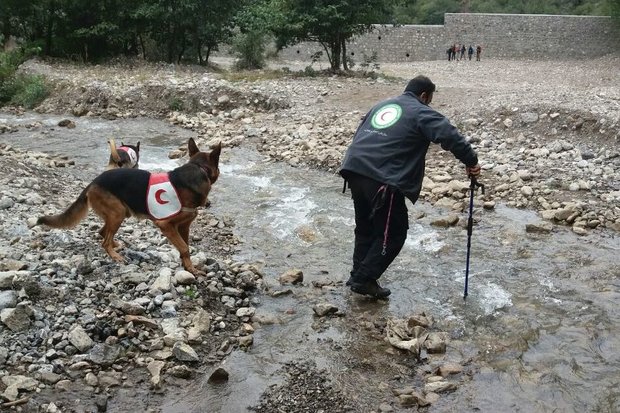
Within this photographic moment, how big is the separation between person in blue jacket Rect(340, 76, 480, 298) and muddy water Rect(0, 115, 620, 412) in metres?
0.76

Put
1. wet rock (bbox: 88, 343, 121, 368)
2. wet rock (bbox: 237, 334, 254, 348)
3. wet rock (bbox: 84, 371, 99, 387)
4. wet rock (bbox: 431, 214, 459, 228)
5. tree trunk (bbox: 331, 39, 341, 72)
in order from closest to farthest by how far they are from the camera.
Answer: wet rock (bbox: 84, 371, 99, 387) → wet rock (bbox: 88, 343, 121, 368) → wet rock (bbox: 237, 334, 254, 348) → wet rock (bbox: 431, 214, 459, 228) → tree trunk (bbox: 331, 39, 341, 72)

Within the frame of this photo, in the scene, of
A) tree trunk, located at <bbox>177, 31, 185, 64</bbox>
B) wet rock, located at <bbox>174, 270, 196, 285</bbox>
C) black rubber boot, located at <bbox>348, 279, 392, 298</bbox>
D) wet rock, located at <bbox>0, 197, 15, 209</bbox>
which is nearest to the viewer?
wet rock, located at <bbox>174, 270, 196, 285</bbox>

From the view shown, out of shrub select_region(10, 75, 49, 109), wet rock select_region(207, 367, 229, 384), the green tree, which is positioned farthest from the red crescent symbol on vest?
the green tree

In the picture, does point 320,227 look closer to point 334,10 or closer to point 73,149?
point 73,149

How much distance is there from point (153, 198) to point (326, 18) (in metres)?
14.9

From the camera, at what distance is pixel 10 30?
79.8 ft

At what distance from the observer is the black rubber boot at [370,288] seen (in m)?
5.84

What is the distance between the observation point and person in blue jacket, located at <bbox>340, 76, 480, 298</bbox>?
5172mm

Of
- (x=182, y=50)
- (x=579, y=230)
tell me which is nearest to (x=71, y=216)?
(x=579, y=230)

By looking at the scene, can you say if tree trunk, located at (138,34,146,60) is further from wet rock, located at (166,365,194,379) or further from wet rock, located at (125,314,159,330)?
wet rock, located at (166,365,194,379)

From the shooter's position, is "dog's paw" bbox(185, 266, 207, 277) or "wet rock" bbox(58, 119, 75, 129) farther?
"wet rock" bbox(58, 119, 75, 129)

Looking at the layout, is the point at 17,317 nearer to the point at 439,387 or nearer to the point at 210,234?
the point at 439,387

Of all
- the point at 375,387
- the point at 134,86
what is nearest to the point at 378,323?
the point at 375,387

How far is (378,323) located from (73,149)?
30.3 feet
